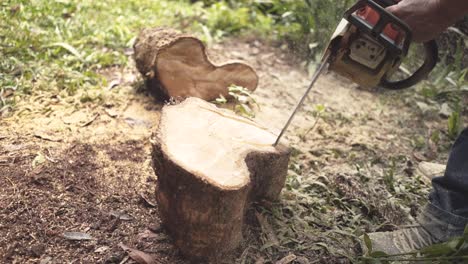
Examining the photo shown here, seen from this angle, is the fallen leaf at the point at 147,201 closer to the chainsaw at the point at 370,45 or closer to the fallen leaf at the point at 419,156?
the chainsaw at the point at 370,45

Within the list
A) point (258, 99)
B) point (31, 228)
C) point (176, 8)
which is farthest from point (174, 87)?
point (176, 8)

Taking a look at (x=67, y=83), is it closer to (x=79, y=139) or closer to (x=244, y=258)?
(x=79, y=139)

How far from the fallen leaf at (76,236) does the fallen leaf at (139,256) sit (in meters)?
0.19

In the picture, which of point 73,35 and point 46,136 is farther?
point 73,35

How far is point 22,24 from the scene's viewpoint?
11.2ft

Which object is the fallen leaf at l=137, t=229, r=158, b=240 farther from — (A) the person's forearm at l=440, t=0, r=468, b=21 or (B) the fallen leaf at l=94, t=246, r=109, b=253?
(A) the person's forearm at l=440, t=0, r=468, b=21

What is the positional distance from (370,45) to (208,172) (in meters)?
0.93

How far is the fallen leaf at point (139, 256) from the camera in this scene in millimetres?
1806

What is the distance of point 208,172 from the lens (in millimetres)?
1676

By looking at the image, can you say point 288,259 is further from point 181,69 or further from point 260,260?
point 181,69

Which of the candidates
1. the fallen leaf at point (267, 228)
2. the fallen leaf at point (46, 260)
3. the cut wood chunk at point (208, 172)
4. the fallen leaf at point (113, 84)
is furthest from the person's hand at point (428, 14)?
the fallen leaf at point (113, 84)

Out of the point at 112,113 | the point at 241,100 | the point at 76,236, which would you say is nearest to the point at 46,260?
the point at 76,236

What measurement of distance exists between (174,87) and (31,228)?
57.7 inches

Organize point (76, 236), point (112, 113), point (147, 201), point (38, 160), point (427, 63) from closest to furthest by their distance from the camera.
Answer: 1. point (76, 236)
2. point (427, 63)
3. point (147, 201)
4. point (38, 160)
5. point (112, 113)
